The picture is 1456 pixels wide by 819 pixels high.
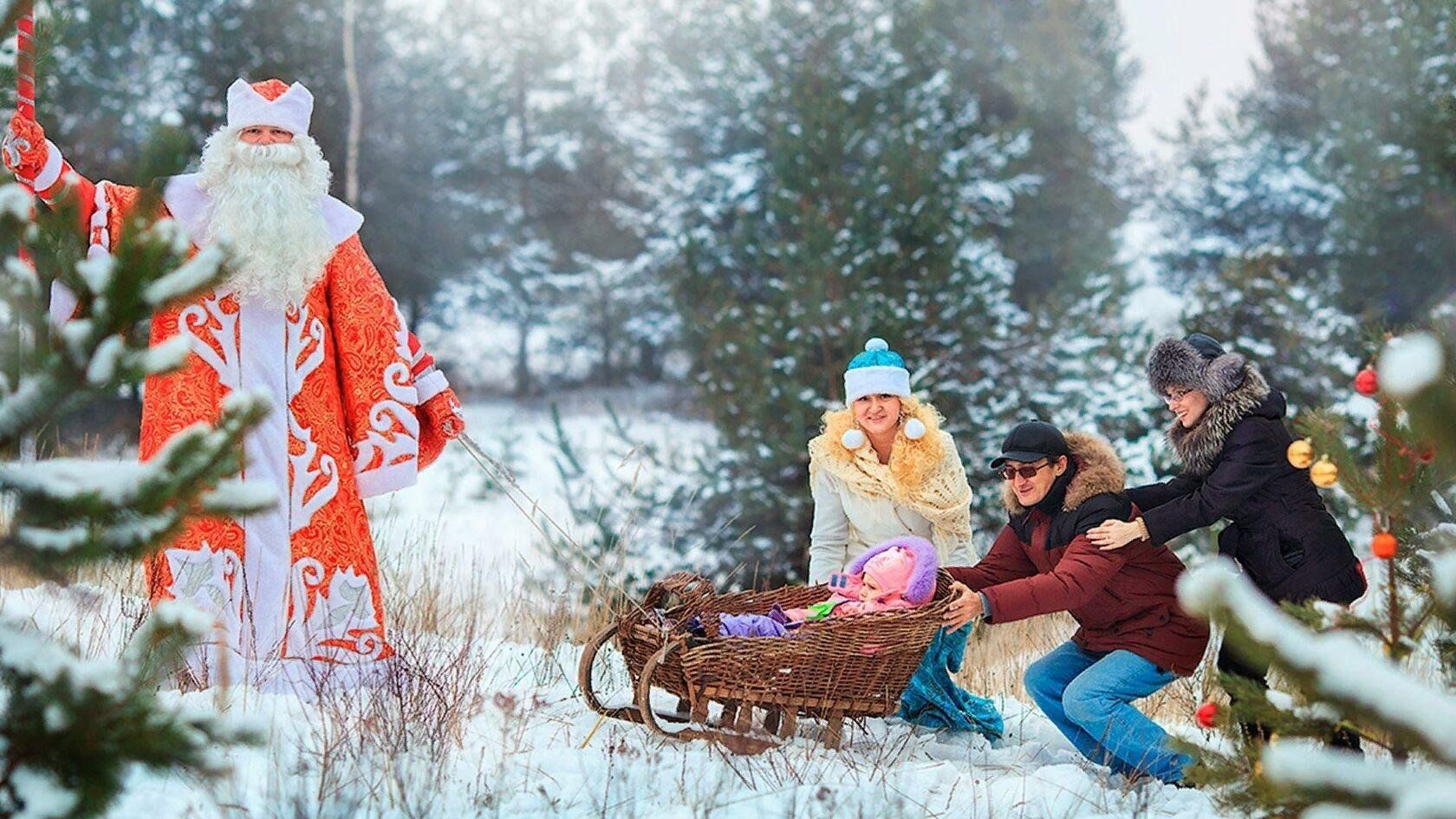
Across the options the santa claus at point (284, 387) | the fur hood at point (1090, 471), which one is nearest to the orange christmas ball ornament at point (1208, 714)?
the fur hood at point (1090, 471)

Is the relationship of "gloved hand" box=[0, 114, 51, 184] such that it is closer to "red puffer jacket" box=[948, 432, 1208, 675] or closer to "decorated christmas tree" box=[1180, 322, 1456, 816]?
"red puffer jacket" box=[948, 432, 1208, 675]

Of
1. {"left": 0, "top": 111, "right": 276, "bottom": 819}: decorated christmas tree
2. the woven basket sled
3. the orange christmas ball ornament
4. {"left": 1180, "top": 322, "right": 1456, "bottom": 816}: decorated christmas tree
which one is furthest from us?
the woven basket sled

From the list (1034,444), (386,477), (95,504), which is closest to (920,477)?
(1034,444)

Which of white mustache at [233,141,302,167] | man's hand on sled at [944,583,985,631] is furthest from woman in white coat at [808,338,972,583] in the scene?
white mustache at [233,141,302,167]

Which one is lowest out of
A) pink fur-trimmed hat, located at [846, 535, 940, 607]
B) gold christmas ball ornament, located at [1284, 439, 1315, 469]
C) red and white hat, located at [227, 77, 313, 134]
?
pink fur-trimmed hat, located at [846, 535, 940, 607]

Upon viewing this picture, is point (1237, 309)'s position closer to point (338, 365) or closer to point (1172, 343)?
point (1172, 343)

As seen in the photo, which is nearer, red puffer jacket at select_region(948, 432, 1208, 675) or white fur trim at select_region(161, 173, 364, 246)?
red puffer jacket at select_region(948, 432, 1208, 675)

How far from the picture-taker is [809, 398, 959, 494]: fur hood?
421 centimetres

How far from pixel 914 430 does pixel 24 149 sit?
2.81 meters

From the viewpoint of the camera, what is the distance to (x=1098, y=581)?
3504 mm

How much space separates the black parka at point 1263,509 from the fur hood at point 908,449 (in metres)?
0.83

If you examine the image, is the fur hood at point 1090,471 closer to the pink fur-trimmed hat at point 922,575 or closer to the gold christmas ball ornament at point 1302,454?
the pink fur-trimmed hat at point 922,575

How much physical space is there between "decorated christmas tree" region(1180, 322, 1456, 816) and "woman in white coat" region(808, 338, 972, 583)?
1.30m

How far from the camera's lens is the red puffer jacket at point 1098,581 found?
3484mm
